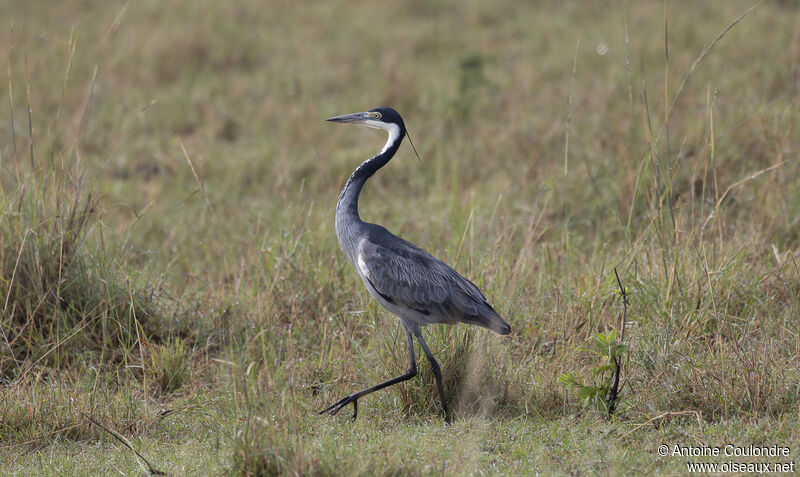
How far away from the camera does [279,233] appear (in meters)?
6.33

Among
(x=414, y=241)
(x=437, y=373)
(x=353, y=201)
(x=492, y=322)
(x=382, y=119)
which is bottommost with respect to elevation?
(x=414, y=241)

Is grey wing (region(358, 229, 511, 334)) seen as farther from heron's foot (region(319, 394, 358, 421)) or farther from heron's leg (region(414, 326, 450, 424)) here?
heron's foot (region(319, 394, 358, 421))

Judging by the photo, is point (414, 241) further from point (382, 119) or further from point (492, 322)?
point (492, 322)

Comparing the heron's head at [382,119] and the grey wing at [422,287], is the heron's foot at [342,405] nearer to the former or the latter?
the grey wing at [422,287]

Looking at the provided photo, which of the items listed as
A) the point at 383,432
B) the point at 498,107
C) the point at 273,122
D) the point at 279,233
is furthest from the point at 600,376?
the point at 273,122

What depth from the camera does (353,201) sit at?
5.13 metres

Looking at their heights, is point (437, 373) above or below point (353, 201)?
below

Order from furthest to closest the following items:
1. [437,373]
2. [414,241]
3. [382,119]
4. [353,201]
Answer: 1. [414,241]
2. [382,119]
3. [353,201]
4. [437,373]

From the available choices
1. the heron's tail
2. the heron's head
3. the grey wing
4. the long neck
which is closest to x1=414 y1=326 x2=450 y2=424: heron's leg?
the grey wing

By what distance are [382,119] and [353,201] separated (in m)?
0.56

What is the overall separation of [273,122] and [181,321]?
468 centimetres

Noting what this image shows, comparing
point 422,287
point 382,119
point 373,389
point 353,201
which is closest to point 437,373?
point 373,389

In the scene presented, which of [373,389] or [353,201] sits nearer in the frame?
[373,389]

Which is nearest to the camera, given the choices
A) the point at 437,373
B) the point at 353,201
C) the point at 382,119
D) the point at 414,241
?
the point at 437,373
